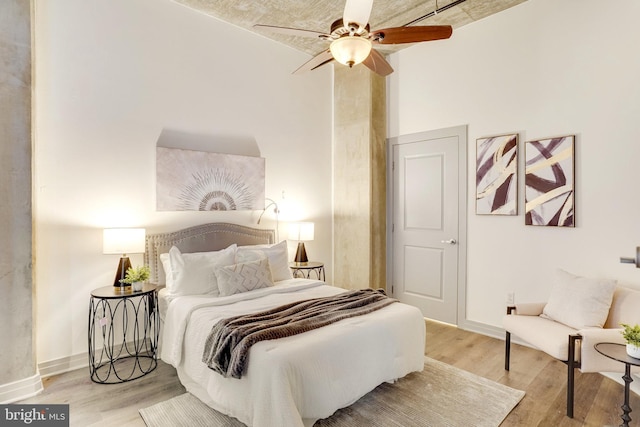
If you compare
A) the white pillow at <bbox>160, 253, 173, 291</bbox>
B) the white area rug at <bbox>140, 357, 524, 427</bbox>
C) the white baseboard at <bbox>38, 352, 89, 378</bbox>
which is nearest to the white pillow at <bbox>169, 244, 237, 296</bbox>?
the white pillow at <bbox>160, 253, 173, 291</bbox>

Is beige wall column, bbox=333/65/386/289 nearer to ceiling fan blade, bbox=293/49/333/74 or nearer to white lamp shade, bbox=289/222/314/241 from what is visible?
white lamp shade, bbox=289/222/314/241

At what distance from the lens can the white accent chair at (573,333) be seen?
2221 mm

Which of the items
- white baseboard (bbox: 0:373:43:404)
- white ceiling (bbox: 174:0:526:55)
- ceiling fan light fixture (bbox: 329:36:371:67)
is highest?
white ceiling (bbox: 174:0:526:55)

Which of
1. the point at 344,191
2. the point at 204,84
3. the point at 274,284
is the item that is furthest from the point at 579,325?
the point at 204,84

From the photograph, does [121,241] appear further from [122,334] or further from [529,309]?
[529,309]

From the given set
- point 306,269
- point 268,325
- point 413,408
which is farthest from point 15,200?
point 413,408

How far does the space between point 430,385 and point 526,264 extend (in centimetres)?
173

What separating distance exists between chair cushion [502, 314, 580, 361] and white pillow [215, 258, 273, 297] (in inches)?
85.4

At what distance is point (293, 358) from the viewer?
190 cm

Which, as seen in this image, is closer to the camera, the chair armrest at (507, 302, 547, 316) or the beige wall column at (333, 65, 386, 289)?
Result: the chair armrest at (507, 302, 547, 316)

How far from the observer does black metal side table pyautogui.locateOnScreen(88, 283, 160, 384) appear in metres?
2.79

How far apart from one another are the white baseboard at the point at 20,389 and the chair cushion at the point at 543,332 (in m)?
3.75

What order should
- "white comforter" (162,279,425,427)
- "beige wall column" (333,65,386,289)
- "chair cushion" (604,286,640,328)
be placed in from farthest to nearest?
1. "beige wall column" (333,65,386,289)
2. "chair cushion" (604,286,640,328)
3. "white comforter" (162,279,425,427)

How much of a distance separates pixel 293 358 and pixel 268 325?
0.35m
